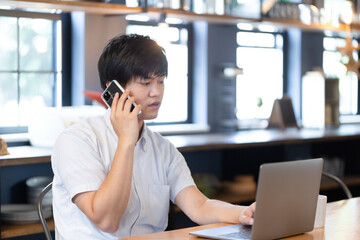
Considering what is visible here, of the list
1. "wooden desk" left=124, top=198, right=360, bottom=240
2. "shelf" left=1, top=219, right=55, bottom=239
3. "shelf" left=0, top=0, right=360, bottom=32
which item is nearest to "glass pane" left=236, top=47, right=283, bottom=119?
"shelf" left=0, top=0, right=360, bottom=32

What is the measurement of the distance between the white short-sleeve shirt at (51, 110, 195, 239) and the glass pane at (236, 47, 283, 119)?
3.72 meters

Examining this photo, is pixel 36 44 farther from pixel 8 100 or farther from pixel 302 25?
pixel 302 25

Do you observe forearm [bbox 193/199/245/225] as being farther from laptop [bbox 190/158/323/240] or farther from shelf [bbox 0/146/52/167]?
shelf [bbox 0/146/52/167]

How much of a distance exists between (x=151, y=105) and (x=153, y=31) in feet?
11.0

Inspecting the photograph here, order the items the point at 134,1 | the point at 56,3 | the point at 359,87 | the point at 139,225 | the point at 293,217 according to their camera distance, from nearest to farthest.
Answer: the point at 293,217 → the point at 139,225 → the point at 56,3 → the point at 134,1 → the point at 359,87

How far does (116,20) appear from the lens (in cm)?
465

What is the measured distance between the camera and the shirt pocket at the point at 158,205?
2074 mm

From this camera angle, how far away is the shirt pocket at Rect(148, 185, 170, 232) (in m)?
2.07

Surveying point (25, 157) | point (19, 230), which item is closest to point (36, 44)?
point (25, 157)

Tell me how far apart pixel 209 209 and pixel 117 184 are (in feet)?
1.34

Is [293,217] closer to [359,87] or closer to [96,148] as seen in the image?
[96,148]

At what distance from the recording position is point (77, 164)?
73.4 inches

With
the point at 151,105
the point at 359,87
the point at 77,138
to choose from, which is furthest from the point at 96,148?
the point at 359,87

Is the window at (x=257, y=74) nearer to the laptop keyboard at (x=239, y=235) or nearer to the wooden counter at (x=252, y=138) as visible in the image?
the wooden counter at (x=252, y=138)
